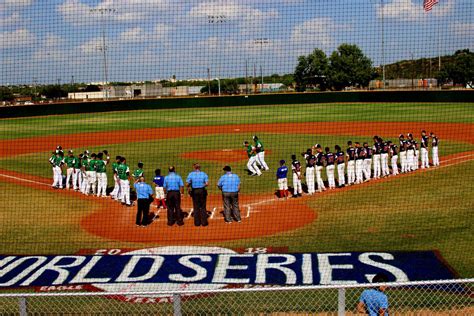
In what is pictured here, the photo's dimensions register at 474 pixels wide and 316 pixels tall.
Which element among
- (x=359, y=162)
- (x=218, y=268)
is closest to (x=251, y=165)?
(x=359, y=162)

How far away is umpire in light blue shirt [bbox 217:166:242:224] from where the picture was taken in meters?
12.0

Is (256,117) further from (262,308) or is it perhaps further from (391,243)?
(262,308)

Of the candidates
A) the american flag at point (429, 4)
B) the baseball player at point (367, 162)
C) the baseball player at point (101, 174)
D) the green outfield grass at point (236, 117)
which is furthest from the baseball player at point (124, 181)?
the green outfield grass at point (236, 117)

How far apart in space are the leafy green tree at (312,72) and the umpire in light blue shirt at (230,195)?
49.1 m

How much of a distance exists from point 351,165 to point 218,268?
7.81 meters

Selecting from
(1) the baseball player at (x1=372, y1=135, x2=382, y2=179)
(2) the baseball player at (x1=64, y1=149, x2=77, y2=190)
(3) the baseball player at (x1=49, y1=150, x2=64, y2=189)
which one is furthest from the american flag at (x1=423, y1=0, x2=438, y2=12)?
(3) the baseball player at (x1=49, y1=150, x2=64, y2=189)

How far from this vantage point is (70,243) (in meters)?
11.0

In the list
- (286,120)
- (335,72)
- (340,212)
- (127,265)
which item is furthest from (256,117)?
(127,265)

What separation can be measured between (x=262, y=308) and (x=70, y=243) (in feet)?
17.8

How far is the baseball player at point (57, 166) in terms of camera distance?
16.4 m

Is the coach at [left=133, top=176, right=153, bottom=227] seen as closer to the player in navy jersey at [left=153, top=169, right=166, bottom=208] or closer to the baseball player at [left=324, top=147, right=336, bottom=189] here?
the player in navy jersey at [left=153, top=169, right=166, bottom=208]

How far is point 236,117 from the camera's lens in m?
44.6

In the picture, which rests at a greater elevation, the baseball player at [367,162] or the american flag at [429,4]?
the american flag at [429,4]

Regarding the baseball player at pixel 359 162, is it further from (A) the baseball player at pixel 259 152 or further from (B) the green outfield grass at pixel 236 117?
(B) the green outfield grass at pixel 236 117
